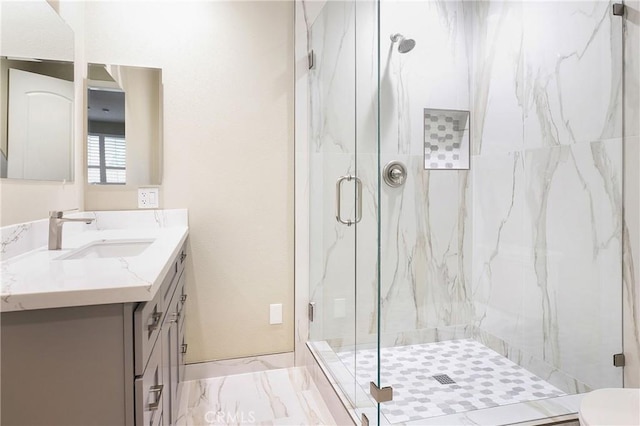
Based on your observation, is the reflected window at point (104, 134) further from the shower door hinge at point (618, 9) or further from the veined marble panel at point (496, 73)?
the shower door hinge at point (618, 9)

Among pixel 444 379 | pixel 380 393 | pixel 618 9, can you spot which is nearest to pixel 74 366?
pixel 380 393

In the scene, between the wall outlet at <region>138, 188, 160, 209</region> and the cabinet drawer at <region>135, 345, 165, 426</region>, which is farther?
the wall outlet at <region>138, 188, 160, 209</region>

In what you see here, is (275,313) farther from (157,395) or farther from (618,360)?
(618,360)

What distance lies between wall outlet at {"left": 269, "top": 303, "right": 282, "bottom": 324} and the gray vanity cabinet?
1.47 metres

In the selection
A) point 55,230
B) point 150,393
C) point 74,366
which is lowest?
point 150,393

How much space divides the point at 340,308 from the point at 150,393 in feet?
3.82

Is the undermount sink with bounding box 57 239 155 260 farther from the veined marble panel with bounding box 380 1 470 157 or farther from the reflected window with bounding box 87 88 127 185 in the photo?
the veined marble panel with bounding box 380 1 470 157

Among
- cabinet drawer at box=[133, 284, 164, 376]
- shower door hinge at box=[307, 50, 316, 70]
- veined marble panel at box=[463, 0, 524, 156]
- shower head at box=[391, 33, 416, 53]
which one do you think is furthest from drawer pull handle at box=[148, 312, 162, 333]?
veined marble panel at box=[463, 0, 524, 156]

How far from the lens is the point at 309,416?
73.9 inches

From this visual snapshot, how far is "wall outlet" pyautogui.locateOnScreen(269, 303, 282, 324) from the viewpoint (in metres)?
2.37

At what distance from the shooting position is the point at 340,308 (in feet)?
6.70

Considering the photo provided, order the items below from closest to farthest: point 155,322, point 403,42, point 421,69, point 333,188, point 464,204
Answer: point 155,322 → point 333,188 → point 403,42 → point 421,69 → point 464,204

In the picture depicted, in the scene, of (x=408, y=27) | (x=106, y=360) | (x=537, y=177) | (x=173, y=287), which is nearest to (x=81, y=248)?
(x=173, y=287)

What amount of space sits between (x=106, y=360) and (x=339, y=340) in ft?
4.49
